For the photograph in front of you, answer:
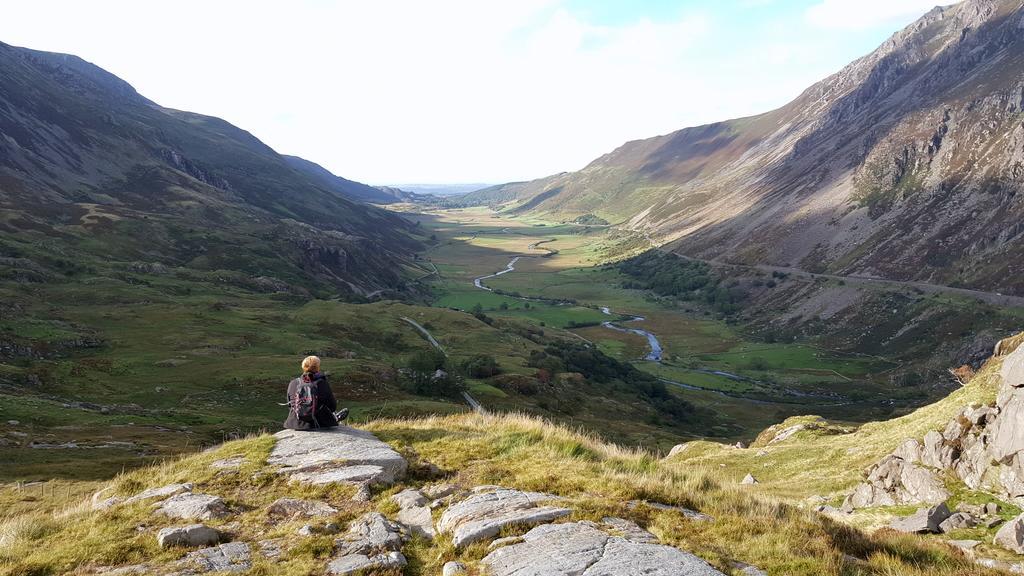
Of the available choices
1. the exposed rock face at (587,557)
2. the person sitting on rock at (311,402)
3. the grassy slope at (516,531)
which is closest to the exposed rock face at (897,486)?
the grassy slope at (516,531)

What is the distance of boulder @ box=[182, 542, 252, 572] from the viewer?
11695mm

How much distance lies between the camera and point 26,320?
71.5 m

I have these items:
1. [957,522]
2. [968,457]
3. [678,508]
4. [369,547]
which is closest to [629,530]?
[678,508]

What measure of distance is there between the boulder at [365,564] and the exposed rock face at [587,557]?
1962 millimetres

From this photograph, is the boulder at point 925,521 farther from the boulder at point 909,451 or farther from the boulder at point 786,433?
the boulder at point 786,433

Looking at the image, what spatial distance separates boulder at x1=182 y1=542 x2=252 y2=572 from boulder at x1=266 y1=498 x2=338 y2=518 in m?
1.85

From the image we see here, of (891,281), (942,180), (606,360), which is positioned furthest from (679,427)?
(942,180)

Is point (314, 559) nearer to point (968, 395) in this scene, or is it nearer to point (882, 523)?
point (882, 523)

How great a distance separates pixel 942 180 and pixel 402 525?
242 m

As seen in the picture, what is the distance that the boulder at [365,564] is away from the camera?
11.4 m

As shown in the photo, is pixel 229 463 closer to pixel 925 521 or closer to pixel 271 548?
pixel 271 548

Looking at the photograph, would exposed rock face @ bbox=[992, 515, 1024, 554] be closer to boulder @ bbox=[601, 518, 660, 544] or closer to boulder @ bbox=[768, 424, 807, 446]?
boulder @ bbox=[601, 518, 660, 544]

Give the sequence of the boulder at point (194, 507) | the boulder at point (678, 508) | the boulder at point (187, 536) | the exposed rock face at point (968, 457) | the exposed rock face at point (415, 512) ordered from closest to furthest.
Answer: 1. the boulder at point (187, 536)
2. the boulder at point (678, 508)
3. the exposed rock face at point (415, 512)
4. the boulder at point (194, 507)
5. the exposed rock face at point (968, 457)

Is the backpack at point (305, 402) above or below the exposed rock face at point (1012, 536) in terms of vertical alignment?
above
